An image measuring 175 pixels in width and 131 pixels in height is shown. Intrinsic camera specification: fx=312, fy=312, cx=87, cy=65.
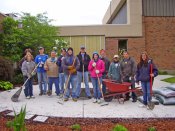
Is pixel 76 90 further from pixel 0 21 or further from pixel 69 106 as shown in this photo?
pixel 0 21

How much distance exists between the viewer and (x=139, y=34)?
89.0 feet

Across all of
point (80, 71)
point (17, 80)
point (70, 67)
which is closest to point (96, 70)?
point (80, 71)

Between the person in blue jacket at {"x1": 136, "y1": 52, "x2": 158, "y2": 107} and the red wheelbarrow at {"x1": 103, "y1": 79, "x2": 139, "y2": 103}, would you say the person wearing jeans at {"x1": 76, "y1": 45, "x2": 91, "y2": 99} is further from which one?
the person in blue jacket at {"x1": 136, "y1": 52, "x2": 158, "y2": 107}

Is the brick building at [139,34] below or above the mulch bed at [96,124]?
above

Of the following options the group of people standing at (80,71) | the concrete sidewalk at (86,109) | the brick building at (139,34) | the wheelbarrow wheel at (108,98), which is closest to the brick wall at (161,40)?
the brick building at (139,34)

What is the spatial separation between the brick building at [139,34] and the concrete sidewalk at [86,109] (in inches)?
653

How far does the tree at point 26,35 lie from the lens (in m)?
18.0

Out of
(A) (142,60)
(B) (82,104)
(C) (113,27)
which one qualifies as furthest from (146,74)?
(C) (113,27)

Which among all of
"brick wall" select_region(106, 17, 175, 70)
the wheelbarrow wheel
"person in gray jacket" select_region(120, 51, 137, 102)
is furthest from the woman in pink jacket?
"brick wall" select_region(106, 17, 175, 70)

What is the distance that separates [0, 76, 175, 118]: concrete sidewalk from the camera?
862 cm

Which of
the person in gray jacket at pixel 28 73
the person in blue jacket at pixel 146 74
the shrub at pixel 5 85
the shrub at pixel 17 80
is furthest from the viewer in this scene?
the shrub at pixel 17 80

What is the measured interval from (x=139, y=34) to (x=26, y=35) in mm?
12009

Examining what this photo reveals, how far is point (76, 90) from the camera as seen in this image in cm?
1129

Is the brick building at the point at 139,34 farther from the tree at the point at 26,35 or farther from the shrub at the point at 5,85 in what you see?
the shrub at the point at 5,85
